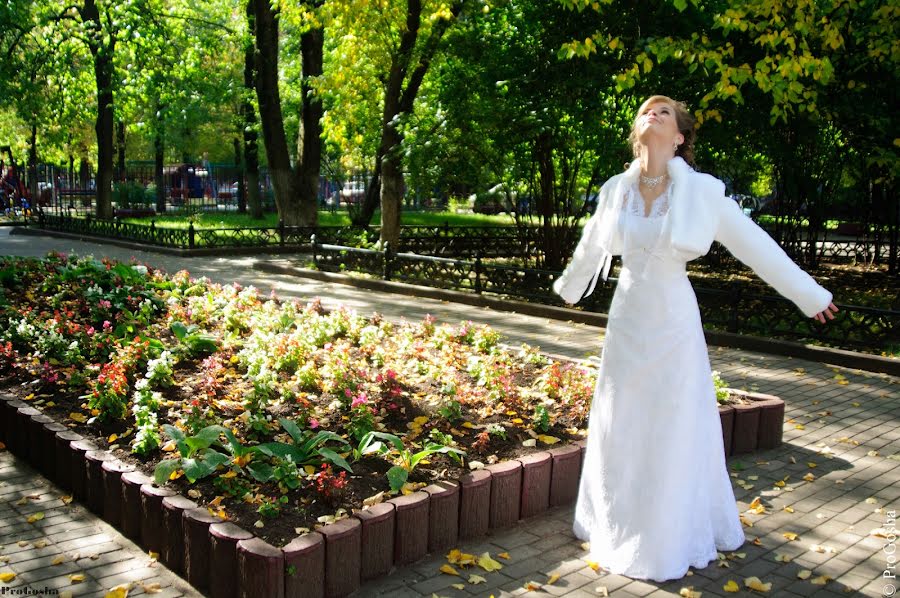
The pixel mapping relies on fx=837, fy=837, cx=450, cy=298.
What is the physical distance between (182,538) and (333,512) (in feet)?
2.47

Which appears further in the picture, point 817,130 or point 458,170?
point 817,130

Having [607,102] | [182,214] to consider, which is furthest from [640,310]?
[182,214]

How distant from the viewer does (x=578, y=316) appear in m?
12.2

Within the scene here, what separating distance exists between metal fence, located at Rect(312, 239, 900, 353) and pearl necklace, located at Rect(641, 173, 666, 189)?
4.65m

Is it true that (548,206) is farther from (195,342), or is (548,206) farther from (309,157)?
(309,157)

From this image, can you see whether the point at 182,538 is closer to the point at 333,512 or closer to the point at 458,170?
the point at 333,512

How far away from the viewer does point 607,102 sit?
14.2 meters

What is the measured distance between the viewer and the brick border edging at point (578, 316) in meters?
9.41

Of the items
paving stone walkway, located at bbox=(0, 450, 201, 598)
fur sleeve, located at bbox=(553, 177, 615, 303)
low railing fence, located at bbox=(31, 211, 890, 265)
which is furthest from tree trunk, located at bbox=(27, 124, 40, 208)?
fur sleeve, located at bbox=(553, 177, 615, 303)

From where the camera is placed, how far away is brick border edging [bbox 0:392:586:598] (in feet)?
12.5

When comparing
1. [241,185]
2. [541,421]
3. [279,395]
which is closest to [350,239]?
[279,395]

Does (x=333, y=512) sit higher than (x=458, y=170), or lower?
lower

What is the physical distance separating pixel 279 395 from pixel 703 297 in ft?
23.2

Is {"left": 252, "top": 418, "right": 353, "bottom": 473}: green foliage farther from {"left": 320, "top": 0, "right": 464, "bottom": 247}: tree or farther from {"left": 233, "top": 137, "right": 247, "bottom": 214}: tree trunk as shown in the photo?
{"left": 233, "top": 137, "right": 247, "bottom": 214}: tree trunk
